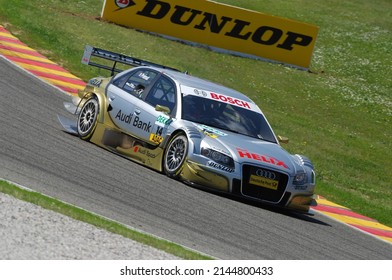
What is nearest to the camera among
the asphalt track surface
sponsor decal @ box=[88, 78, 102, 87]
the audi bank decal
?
the asphalt track surface

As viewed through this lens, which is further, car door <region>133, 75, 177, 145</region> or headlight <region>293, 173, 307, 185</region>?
car door <region>133, 75, 177, 145</region>

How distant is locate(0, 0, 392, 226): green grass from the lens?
→ 63.1ft

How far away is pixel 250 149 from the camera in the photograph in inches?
504

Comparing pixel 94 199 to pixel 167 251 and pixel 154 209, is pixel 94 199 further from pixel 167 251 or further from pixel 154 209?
pixel 167 251

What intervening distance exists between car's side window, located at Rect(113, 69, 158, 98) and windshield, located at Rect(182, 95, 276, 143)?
793 millimetres

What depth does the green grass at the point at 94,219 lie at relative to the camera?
8734mm

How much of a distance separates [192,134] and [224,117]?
1125mm

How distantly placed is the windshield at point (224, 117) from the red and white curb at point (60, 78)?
1491 millimetres

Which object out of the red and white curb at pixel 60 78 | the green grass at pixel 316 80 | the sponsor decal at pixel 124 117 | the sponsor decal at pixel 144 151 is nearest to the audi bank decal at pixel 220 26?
the green grass at pixel 316 80

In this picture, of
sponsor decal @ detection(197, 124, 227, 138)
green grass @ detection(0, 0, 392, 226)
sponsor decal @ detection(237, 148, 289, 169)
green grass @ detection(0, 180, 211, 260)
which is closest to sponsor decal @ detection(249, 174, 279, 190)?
sponsor decal @ detection(237, 148, 289, 169)

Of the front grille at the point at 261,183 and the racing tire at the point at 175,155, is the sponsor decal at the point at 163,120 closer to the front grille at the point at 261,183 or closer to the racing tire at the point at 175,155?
the racing tire at the point at 175,155

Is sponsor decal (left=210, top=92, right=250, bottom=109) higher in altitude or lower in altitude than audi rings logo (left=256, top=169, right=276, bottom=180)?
higher

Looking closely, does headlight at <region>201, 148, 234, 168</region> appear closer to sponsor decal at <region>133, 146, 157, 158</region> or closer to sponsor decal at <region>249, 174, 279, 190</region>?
sponsor decal at <region>249, 174, 279, 190</region>
